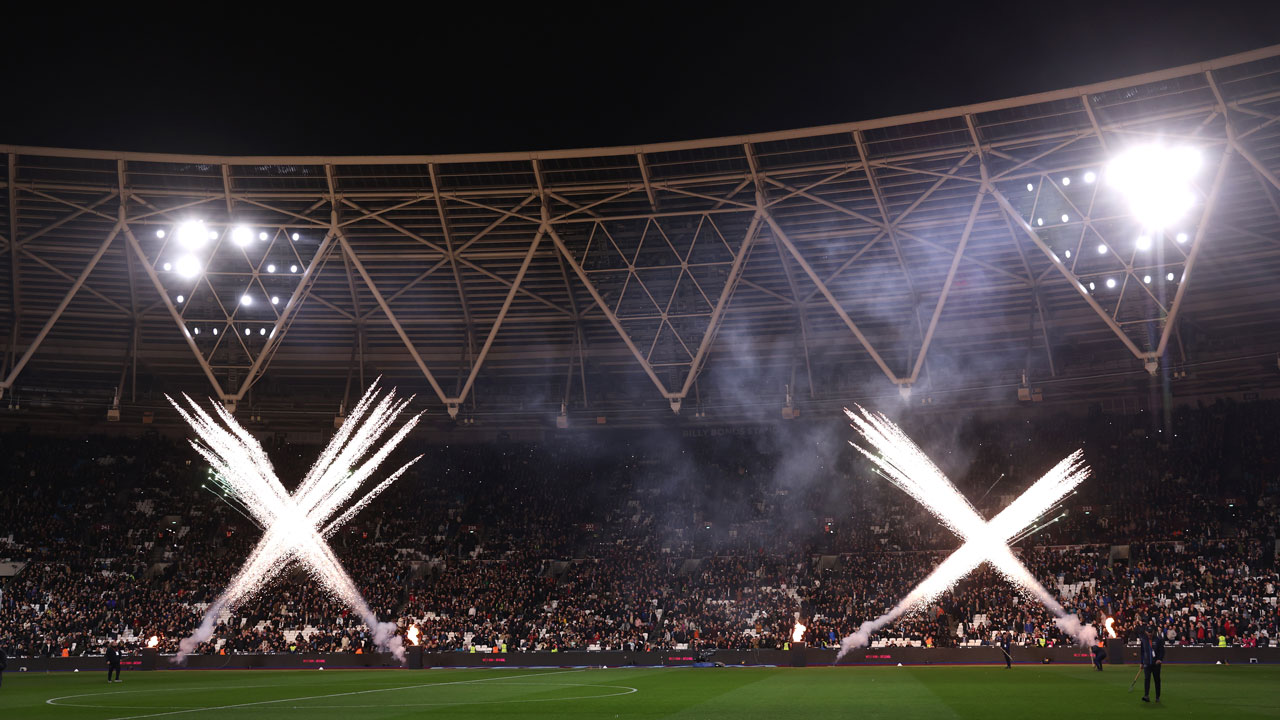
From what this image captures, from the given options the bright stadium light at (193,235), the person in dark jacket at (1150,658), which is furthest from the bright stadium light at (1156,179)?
the bright stadium light at (193,235)

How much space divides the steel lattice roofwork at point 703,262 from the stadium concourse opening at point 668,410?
20 centimetres

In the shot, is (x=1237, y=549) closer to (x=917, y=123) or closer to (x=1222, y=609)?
(x=1222, y=609)

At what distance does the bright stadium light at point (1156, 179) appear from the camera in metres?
34.0

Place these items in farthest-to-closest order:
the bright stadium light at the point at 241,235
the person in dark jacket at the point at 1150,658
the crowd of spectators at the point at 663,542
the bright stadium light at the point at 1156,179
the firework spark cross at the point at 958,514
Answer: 1. the crowd of spectators at the point at 663,542
2. the firework spark cross at the point at 958,514
3. the bright stadium light at the point at 241,235
4. the bright stadium light at the point at 1156,179
5. the person in dark jacket at the point at 1150,658

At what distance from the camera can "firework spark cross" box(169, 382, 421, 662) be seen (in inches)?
1905

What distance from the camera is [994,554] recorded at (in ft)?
147

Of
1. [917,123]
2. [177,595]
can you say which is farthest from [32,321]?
[917,123]

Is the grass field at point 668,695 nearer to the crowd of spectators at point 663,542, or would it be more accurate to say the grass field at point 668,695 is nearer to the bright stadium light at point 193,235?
the crowd of spectators at point 663,542

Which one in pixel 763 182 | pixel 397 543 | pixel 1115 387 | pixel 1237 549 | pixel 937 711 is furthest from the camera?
pixel 397 543

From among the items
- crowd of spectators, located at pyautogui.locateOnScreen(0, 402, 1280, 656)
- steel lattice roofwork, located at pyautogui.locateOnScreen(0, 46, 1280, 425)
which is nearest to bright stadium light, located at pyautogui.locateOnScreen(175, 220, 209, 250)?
steel lattice roofwork, located at pyautogui.locateOnScreen(0, 46, 1280, 425)

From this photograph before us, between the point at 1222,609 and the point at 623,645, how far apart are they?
22.5 m

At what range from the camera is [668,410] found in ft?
169

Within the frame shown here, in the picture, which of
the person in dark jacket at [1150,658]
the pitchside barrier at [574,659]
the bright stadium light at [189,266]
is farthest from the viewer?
the bright stadium light at [189,266]

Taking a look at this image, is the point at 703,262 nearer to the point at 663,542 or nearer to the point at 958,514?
the point at 663,542
